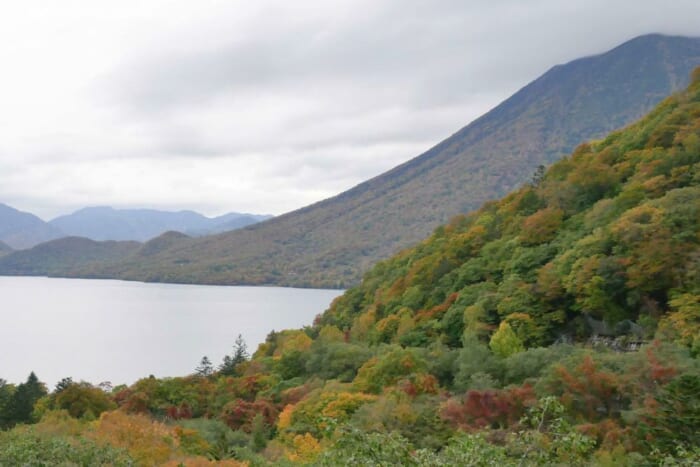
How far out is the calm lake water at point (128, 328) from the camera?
6247 cm

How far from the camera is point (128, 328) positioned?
279ft

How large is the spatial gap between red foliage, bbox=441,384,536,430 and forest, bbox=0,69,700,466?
0.05m

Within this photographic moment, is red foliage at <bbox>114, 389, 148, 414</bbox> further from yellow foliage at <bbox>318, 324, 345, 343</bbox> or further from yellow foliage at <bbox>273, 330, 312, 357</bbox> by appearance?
yellow foliage at <bbox>318, 324, 345, 343</bbox>

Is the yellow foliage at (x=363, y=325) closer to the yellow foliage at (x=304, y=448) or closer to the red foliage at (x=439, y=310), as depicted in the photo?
the red foliage at (x=439, y=310)

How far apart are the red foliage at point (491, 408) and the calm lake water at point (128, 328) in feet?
141

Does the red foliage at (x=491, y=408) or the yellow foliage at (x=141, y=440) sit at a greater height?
the yellow foliage at (x=141, y=440)

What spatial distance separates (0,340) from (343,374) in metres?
60.0

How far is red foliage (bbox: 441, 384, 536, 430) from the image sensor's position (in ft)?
65.8

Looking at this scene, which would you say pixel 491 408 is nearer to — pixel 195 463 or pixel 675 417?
pixel 675 417

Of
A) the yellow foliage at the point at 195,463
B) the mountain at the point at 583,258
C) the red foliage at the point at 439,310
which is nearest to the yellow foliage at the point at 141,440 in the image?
the yellow foliage at the point at 195,463

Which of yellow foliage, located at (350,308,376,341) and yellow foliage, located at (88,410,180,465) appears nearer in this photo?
yellow foliage, located at (88,410,180,465)

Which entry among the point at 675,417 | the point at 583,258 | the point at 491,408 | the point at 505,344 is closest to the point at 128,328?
the point at 505,344

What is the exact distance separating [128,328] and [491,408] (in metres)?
73.5

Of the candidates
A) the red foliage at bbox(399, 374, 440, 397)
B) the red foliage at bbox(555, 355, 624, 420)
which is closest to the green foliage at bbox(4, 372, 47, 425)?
the red foliage at bbox(399, 374, 440, 397)
